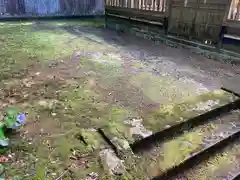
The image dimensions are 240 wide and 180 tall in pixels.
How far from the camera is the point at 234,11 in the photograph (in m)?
3.34

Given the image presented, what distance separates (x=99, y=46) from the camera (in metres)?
4.50

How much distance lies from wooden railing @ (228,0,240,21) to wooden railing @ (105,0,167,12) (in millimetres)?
1644

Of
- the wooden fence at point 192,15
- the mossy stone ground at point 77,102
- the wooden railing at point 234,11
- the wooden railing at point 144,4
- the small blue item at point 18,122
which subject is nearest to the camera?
the mossy stone ground at point 77,102

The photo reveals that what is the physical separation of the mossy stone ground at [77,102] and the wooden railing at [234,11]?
163 cm

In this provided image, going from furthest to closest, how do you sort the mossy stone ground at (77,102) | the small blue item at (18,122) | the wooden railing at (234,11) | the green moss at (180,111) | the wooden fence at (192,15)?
the wooden fence at (192,15) < the wooden railing at (234,11) < the green moss at (180,111) < the small blue item at (18,122) < the mossy stone ground at (77,102)

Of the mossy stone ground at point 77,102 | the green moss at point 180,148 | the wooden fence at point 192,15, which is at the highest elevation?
the wooden fence at point 192,15

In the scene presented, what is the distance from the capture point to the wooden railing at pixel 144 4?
4.78m

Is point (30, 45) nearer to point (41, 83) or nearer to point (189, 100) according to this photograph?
point (41, 83)

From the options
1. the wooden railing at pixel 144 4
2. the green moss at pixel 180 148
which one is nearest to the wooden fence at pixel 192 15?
the wooden railing at pixel 144 4

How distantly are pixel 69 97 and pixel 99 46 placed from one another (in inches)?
99.9

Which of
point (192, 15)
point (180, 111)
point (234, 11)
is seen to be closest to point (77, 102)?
point (180, 111)

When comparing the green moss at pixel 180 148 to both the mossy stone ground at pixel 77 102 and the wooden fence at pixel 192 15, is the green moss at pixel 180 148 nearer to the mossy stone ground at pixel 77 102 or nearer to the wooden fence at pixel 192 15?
the mossy stone ground at pixel 77 102

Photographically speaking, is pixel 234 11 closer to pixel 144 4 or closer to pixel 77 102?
pixel 144 4

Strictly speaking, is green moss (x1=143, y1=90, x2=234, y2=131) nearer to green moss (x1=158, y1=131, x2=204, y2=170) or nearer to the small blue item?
green moss (x1=158, y1=131, x2=204, y2=170)
